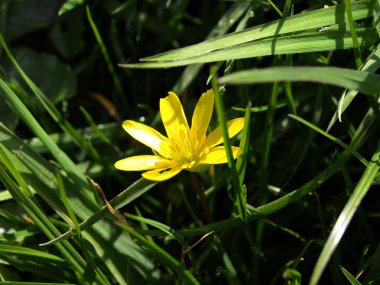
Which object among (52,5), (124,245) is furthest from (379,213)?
(52,5)

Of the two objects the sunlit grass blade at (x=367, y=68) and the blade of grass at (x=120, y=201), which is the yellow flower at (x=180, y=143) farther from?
the sunlit grass blade at (x=367, y=68)

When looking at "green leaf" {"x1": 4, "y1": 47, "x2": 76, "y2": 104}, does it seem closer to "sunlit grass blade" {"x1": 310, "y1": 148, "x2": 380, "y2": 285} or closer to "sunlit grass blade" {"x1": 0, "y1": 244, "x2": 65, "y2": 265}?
"sunlit grass blade" {"x1": 0, "y1": 244, "x2": 65, "y2": 265}

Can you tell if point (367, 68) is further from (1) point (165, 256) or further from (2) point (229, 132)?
(1) point (165, 256)

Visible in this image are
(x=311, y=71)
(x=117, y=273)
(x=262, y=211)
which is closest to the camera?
(x=311, y=71)

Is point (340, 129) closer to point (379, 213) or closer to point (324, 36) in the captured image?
point (379, 213)

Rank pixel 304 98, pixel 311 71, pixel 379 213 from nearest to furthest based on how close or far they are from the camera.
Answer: pixel 311 71 → pixel 379 213 → pixel 304 98

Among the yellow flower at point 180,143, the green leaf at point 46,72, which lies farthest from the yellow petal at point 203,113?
the green leaf at point 46,72

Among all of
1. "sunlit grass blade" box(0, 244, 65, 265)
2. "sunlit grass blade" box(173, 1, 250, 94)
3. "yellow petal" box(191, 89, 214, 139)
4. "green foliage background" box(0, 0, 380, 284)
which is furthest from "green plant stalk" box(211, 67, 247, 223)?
"sunlit grass blade" box(173, 1, 250, 94)
